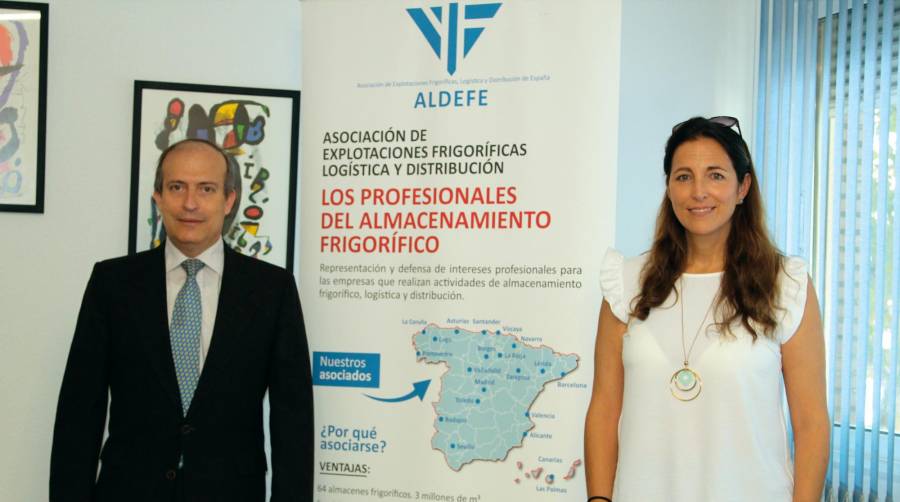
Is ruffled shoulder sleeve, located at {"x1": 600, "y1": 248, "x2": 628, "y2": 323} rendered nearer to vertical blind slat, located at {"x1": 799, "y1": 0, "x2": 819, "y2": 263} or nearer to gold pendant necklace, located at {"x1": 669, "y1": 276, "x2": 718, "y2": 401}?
gold pendant necklace, located at {"x1": 669, "y1": 276, "x2": 718, "y2": 401}

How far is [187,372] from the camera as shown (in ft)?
7.35

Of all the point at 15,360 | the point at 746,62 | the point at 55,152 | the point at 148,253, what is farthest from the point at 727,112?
the point at 15,360

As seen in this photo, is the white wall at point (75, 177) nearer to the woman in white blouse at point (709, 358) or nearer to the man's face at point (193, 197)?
the man's face at point (193, 197)

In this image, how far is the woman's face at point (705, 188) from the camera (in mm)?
1962

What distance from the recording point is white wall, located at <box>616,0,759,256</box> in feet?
10.9

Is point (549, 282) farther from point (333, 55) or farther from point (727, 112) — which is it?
point (727, 112)

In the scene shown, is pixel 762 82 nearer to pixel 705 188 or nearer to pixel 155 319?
pixel 705 188

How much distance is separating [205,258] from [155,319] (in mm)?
220

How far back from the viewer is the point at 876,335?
283 centimetres

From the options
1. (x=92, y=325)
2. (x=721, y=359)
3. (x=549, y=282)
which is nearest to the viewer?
(x=721, y=359)

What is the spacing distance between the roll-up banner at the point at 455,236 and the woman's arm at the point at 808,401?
749mm

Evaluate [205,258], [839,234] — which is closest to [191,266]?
[205,258]

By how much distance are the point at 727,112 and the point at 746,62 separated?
226 mm

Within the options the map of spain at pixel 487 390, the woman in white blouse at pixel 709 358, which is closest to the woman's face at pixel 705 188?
the woman in white blouse at pixel 709 358
